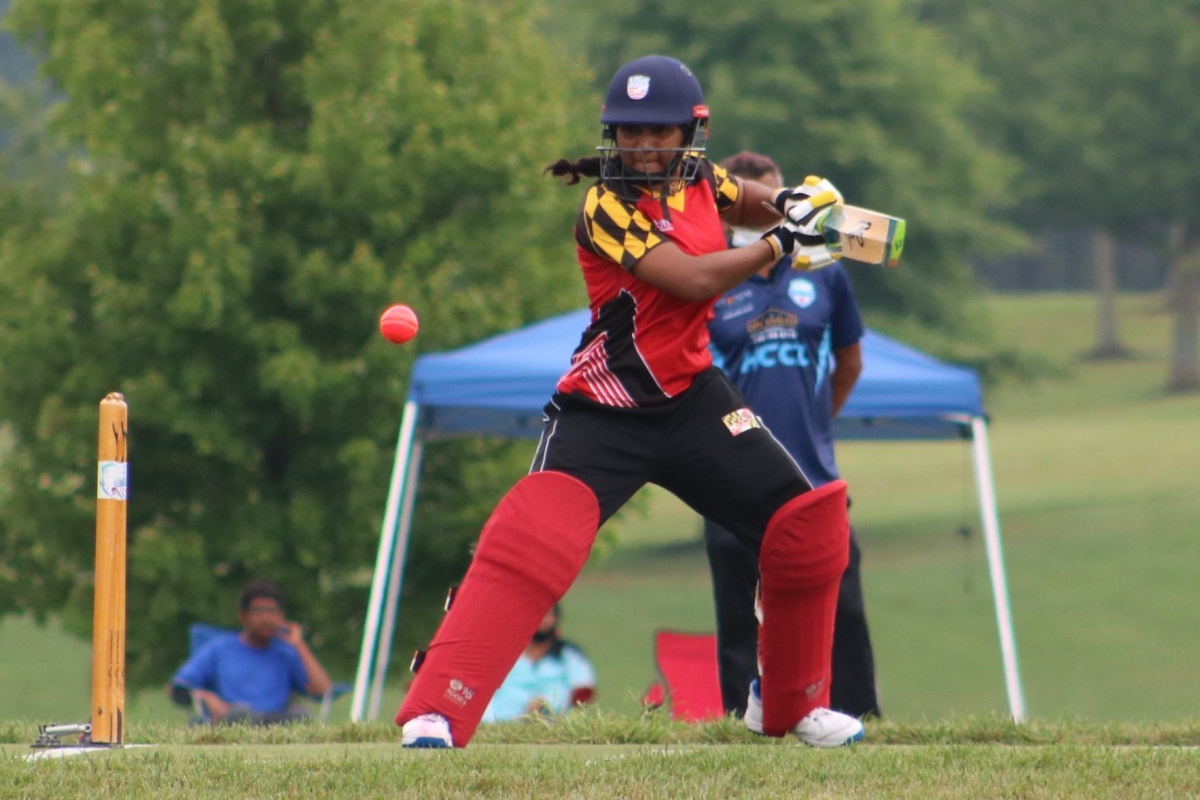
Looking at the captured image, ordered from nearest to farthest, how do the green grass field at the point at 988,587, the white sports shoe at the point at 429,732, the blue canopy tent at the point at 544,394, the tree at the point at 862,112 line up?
1. the white sports shoe at the point at 429,732
2. the blue canopy tent at the point at 544,394
3. the green grass field at the point at 988,587
4. the tree at the point at 862,112

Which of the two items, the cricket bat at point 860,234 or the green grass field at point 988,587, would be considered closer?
the cricket bat at point 860,234

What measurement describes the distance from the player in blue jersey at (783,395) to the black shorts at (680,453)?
1251 mm

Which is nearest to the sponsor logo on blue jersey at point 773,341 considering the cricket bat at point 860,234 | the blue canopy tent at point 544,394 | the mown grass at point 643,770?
the cricket bat at point 860,234

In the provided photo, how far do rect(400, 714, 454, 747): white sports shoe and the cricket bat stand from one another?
5.59 feet

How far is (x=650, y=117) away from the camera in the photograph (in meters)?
4.68

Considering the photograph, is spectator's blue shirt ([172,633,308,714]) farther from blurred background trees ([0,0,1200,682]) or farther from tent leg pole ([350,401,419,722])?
blurred background trees ([0,0,1200,682])

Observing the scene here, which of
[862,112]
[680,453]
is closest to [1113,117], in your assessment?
[862,112]

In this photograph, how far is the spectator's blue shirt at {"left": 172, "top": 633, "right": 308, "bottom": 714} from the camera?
10.5m

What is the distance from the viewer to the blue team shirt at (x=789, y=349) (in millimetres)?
6164

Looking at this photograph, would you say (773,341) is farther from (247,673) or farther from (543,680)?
(247,673)

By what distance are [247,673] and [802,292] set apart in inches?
220

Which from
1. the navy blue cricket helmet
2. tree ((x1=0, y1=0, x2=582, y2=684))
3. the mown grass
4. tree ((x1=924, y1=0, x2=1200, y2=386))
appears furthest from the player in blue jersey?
tree ((x1=924, y1=0, x2=1200, y2=386))

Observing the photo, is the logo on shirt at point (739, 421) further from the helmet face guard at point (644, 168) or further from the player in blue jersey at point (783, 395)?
the player in blue jersey at point (783, 395)

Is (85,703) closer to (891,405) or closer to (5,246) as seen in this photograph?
(5,246)
